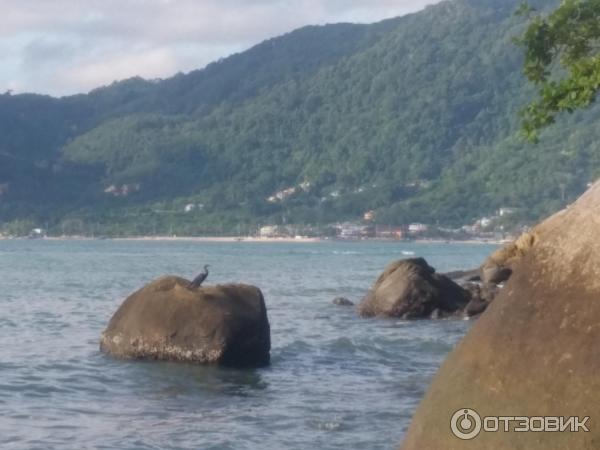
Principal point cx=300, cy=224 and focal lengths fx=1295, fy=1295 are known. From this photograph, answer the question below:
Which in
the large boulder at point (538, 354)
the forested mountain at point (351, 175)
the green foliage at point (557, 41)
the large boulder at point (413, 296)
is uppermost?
the forested mountain at point (351, 175)

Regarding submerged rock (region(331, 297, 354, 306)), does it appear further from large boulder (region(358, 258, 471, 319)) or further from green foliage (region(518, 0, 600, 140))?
green foliage (region(518, 0, 600, 140))

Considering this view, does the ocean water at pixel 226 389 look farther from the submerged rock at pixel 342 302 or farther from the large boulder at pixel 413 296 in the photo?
the submerged rock at pixel 342 302

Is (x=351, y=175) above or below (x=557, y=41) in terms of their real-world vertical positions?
above

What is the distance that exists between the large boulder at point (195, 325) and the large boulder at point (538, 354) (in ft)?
37.4

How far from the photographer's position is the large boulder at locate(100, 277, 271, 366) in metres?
20.0

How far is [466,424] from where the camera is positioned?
824 cm

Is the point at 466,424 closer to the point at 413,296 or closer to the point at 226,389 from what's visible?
the point at 226,389

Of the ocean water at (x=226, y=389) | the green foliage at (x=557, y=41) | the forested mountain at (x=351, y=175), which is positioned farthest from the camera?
the forested mountain at (x=351, y=175)

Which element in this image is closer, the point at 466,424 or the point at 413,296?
the point at 466,424

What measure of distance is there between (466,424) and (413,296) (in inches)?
957

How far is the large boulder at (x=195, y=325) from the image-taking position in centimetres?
2003

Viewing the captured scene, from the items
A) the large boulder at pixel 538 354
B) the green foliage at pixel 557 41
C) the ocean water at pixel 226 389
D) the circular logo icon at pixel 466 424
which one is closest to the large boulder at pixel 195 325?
the ocean water at pixel 226 389

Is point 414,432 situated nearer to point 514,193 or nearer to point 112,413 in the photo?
point 112,413

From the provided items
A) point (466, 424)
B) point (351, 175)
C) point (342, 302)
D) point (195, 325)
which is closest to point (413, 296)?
point (342, 302)
